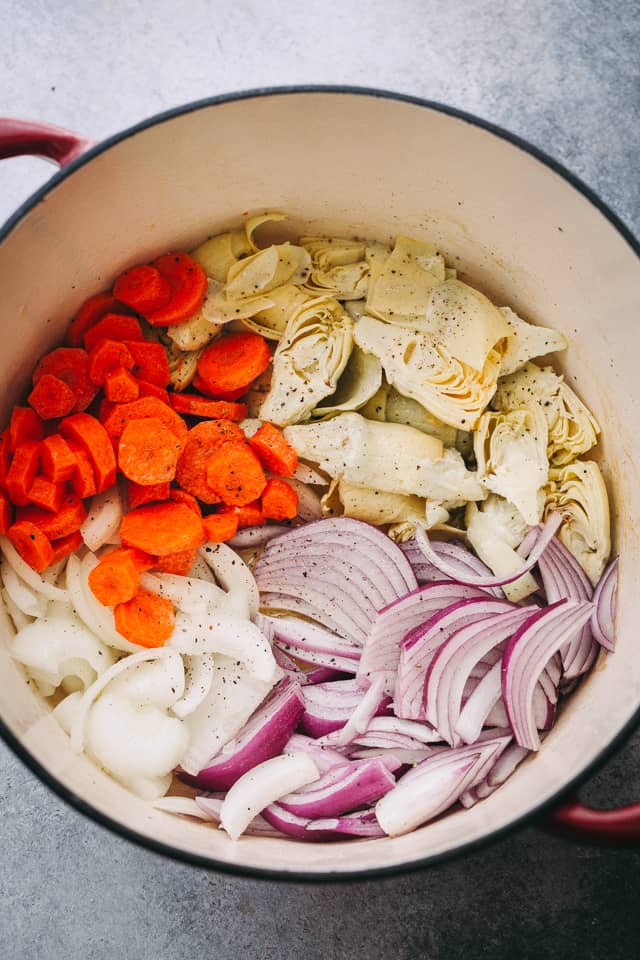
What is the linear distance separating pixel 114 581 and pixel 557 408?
3.26ft

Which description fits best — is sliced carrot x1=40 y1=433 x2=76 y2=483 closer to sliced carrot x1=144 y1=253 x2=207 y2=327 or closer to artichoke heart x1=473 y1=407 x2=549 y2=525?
sliced carrot x1=144 y1=253 x2=207 y2=327

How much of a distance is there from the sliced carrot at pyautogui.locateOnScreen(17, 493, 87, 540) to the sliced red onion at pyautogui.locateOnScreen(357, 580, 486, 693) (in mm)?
659

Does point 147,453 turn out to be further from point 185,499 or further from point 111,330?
point 111,330

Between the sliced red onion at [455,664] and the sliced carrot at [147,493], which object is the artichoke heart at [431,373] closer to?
the sliced red onion at [455,664]

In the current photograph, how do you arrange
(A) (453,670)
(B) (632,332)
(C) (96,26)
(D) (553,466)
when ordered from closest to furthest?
(B) (632,332)
(A) (453,670)
(D) (553,466)
(C) (96,26)

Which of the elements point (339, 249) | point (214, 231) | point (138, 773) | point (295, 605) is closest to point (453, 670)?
point (295, 605)

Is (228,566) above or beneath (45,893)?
above

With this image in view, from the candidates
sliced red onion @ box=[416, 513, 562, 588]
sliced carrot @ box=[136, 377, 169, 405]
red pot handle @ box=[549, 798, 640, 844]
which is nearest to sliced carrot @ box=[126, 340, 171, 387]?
sliced carrot @ box=[136, 377, 169, 405]

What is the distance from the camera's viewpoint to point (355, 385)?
1.83m

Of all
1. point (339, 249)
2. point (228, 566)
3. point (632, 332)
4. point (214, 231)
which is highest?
point (632, 332)

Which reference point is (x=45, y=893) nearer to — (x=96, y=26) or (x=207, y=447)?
(x=207, y=447)

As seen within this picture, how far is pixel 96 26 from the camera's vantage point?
199cm

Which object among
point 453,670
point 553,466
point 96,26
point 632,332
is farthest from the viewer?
point 96,26

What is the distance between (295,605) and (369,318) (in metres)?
0.65
